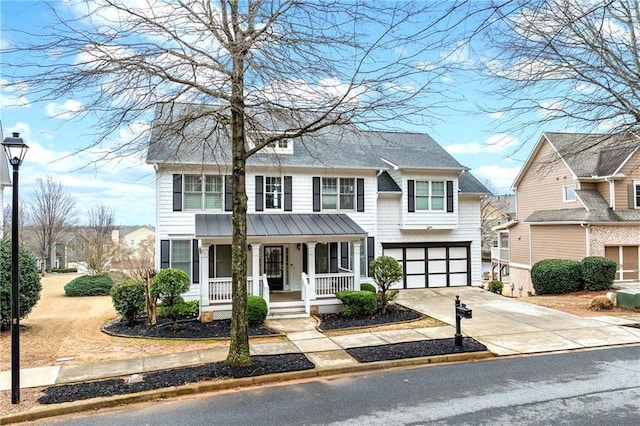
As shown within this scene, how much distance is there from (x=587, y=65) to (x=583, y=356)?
5.95m

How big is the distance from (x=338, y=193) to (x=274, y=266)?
383cm

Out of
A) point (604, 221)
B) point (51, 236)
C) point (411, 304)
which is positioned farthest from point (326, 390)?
point (51, 236)

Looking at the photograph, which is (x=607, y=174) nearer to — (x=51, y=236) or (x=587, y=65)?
(x=587, y=65)

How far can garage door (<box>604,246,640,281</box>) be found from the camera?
20344mm

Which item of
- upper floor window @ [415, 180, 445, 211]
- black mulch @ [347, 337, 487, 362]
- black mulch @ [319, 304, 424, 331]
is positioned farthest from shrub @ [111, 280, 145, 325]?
upper floor window @ [415, 180, 445, 211]

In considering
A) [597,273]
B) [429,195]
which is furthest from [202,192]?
[597,273]

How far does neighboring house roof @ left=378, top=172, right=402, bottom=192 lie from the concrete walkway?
5.38m

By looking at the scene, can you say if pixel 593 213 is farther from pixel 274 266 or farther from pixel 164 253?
pixel 164 253

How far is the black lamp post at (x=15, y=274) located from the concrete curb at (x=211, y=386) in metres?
0.58

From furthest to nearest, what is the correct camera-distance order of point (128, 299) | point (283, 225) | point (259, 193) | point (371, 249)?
point (371, 249)
point (259, 193)
point (283, 225)
point (128, 299)

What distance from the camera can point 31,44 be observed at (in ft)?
21.9

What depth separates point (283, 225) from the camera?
48.0 ft

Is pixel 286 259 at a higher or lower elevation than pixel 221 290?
higher

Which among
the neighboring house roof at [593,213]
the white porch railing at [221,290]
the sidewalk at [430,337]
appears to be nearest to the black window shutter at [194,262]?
the white porch railing at [221,290]
